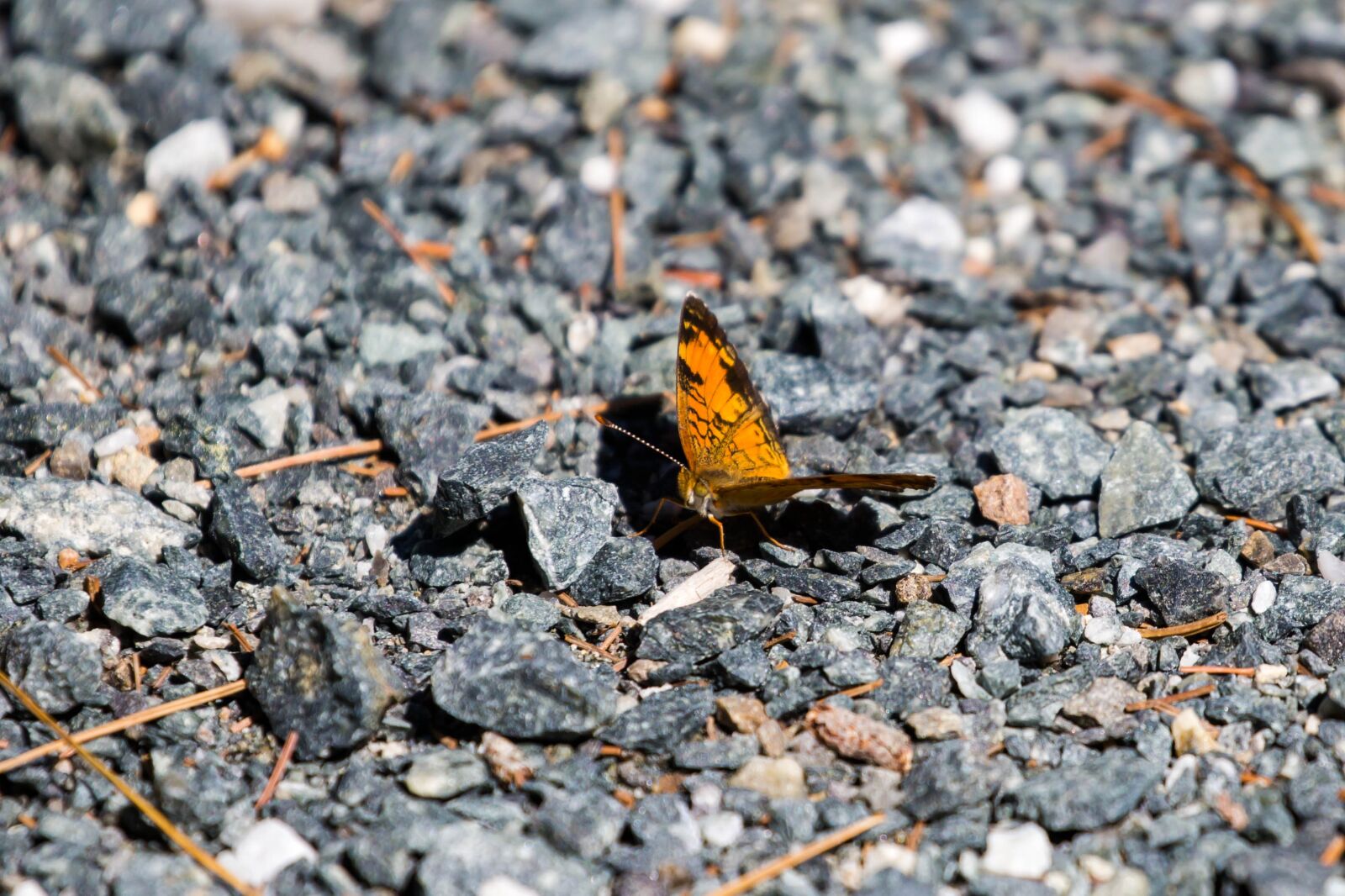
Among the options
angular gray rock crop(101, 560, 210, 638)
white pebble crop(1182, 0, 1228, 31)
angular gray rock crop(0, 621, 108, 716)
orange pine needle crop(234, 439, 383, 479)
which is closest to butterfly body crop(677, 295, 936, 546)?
orange pine needle crop(234, 439, 383, 479)

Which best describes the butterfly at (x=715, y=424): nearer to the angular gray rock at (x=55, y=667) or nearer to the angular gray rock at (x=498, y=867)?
the angular gray rock at (x=498, y=867)

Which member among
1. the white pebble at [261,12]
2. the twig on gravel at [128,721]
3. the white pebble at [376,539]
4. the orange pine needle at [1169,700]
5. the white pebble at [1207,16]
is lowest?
the orange pine needle at [1169,700]

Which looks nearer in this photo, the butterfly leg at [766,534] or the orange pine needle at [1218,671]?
the orange pine needle at [1218,671]

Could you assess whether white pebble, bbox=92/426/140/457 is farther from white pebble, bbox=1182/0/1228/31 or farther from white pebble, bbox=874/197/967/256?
white pebble, bbox=1182/0/1228/31

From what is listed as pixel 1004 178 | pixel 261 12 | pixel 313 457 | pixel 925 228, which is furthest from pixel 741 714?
pixel 261 12

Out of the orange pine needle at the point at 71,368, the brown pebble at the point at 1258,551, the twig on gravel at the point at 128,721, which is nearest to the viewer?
the twig on gravel at the point at 128,721

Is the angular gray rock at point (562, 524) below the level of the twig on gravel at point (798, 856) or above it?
above

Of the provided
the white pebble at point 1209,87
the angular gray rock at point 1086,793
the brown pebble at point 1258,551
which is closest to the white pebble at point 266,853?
the angular gray rock at point 1086,793
